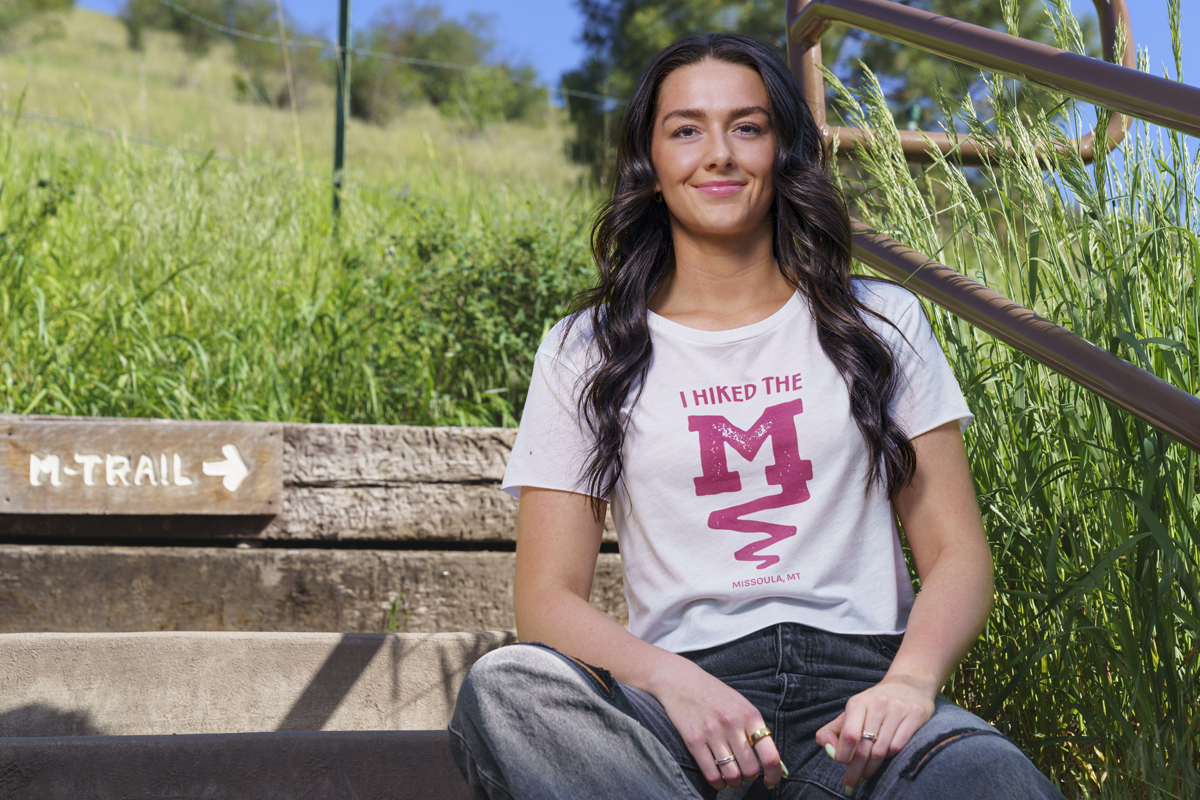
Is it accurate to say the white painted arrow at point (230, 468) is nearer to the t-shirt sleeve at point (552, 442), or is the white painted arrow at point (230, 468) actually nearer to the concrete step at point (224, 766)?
the concrete step at point (224, 766)

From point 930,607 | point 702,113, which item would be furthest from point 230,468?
point 930,607

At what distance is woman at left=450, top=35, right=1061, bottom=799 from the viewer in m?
1.14

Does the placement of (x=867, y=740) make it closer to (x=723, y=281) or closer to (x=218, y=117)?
(x=723, y=281)

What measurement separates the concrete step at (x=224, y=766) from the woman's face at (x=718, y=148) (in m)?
1.02

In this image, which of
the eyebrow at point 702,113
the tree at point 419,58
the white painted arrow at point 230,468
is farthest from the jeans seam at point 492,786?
the tree at point 419,58

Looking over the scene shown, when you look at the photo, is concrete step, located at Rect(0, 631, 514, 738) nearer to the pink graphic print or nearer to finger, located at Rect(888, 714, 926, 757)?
the pink graphic print

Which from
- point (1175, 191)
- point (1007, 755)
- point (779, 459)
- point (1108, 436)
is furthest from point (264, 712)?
point (1175, 191)

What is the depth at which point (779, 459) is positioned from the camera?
1.40 m

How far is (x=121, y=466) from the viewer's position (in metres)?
2.30

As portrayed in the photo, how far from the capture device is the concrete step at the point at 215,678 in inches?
77.6

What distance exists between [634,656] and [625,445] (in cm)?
34

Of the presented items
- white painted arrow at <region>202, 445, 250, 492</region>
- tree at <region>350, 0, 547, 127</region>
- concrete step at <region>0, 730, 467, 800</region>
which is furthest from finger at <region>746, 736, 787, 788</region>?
tree at <region>350, 0, 547, 127</region>

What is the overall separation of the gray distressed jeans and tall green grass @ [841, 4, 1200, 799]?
326 mm

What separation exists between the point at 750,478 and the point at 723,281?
0.38 meters
